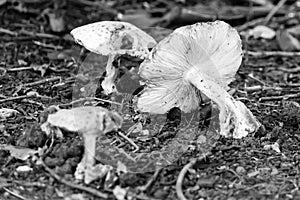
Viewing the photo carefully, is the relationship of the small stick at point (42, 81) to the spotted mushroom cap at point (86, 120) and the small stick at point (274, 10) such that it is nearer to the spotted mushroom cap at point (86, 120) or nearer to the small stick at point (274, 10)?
the spotted mushroom cap at point (86, 120)

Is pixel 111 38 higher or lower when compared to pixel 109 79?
higher

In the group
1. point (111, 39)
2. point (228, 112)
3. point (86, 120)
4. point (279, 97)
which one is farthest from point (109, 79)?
point (279, 97)

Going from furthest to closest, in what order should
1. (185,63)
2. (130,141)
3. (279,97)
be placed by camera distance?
(279,97), (185,63), (130,141)

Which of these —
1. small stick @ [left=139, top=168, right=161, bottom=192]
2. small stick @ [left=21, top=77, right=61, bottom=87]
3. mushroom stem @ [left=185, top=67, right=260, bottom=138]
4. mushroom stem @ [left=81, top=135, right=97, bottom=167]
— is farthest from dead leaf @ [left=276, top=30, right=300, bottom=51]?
mushroom stem @ [left=81, top=135, right=97, bottom=167]

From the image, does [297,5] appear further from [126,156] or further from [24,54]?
[126,156]

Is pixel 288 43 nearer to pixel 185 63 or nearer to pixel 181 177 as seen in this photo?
pixel 185 63

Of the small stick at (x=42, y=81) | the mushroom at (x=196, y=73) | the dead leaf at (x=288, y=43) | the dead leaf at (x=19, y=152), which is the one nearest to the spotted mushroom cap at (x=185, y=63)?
the mushroom at (x=196, y=73)

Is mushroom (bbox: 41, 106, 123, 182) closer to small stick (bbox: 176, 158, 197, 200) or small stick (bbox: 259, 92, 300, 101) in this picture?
small stick (bbox: 176, 158, 197, 200)
